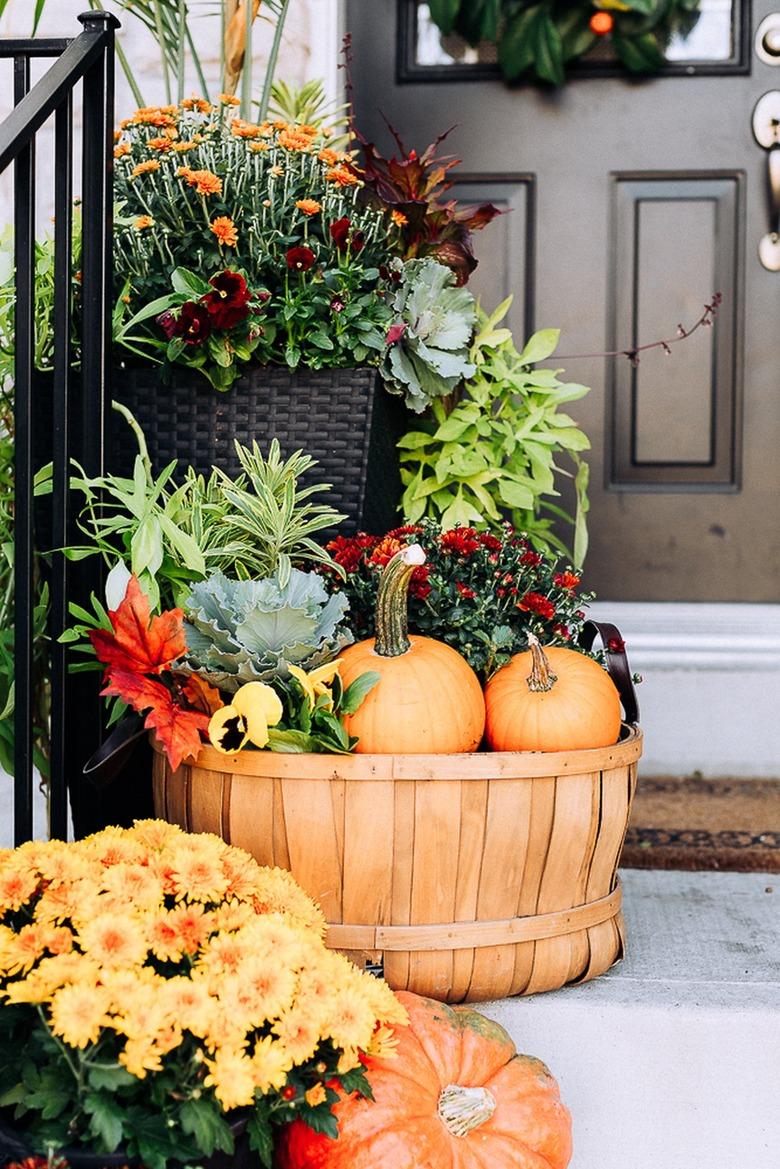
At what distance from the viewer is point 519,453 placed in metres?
1.88

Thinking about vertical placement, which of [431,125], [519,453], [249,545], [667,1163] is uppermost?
[431,125]

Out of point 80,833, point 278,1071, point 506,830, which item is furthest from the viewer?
point 80,833

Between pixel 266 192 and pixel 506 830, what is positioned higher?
pixel 266 192

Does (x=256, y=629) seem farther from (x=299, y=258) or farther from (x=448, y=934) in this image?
(x=299, y=258)

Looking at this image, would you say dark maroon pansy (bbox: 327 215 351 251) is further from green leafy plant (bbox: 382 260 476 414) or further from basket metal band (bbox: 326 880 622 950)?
basket metal band (bbox: 326 880 622 950)

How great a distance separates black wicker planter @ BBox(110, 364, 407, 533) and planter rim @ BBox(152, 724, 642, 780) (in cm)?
50

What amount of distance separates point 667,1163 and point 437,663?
0.61 m

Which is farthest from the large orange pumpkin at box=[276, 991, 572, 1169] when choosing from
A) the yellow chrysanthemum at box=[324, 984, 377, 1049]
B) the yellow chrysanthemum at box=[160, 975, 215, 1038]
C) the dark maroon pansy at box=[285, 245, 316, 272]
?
the dark maroon pansy at box=[285, 245, 316, 272]

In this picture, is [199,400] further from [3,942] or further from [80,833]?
[3,942]

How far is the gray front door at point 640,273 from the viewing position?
2.51 m

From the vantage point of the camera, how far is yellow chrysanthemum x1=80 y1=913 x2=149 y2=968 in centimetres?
98

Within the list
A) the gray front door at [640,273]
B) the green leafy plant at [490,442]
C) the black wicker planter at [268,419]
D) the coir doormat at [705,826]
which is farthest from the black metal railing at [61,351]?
the gray front door at [640,273]

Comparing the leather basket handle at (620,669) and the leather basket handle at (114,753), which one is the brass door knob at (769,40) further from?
the leather basket handle at (114,753)

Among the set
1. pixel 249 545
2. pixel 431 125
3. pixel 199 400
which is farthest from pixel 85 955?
pixel 431 125
